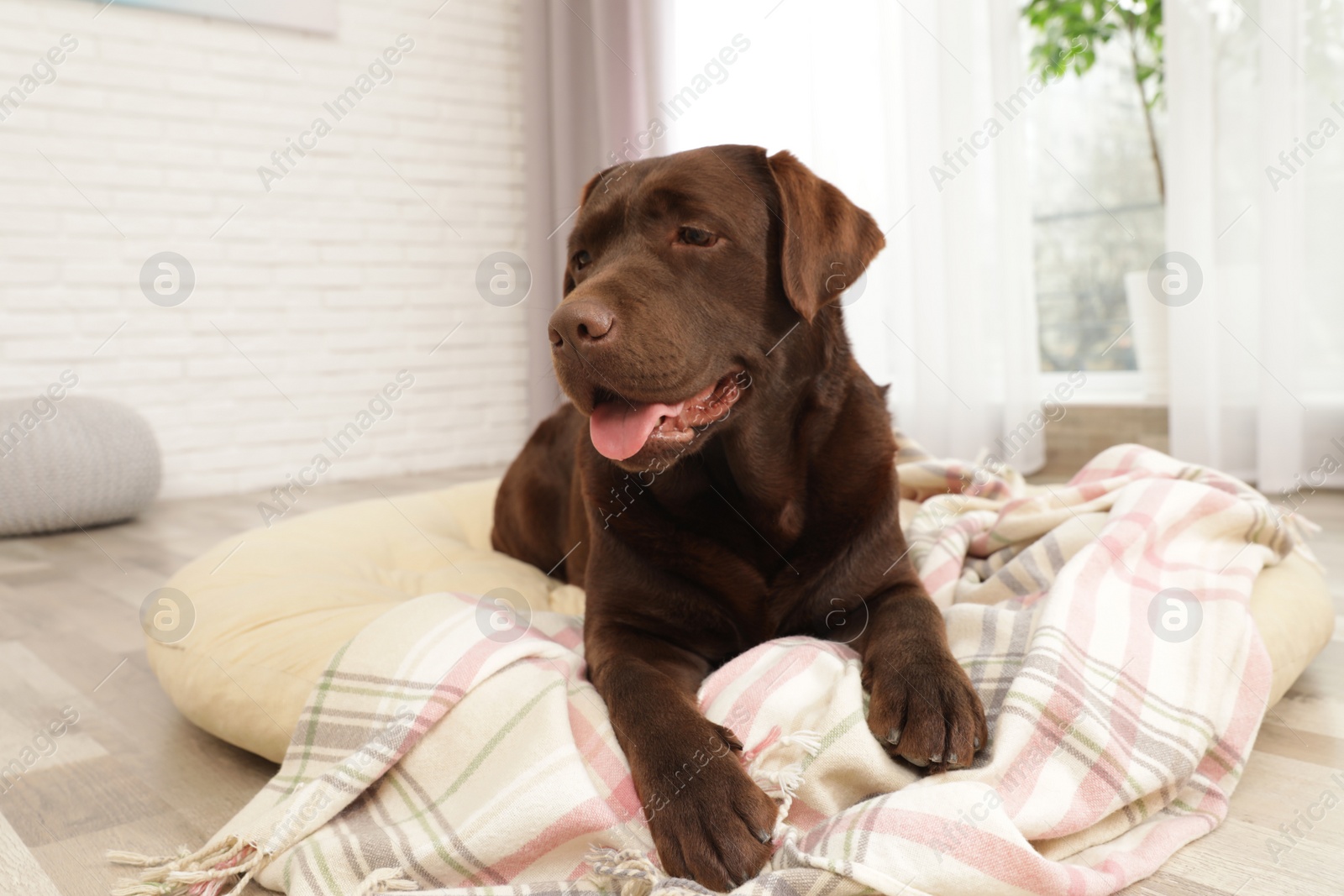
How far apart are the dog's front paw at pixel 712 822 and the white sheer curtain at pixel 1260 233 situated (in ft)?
9.15

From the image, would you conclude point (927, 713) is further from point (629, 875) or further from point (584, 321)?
point (584, 321)

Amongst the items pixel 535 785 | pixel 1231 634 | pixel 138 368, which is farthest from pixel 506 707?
pixel 138 368

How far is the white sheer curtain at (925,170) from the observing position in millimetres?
3973

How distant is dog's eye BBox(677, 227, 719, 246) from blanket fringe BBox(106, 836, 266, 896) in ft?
3.25

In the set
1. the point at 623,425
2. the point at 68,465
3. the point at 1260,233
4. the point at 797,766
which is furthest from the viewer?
the point at 68,465

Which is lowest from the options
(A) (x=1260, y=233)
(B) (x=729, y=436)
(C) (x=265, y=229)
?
(B) (x=729, y=436)

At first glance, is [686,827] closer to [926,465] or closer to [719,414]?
[719,414]

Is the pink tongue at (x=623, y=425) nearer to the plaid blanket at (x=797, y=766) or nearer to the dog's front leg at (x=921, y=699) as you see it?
the plaid blanket at (x=797, y=766)

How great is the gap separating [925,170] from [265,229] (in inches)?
122

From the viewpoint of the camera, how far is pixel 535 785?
3.82 ft

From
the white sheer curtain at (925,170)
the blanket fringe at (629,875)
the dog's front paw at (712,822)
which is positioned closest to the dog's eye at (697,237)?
the dog's front paw at (712,822)

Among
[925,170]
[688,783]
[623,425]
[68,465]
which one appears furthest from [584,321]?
[68,465]

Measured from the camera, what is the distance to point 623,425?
4.57 feet

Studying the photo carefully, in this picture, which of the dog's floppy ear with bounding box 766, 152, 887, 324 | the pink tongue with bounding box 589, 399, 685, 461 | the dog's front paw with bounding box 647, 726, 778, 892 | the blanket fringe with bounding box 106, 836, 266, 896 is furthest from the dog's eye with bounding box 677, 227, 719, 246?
the blanket fringe with bounding box 106, 836, 266, 896
